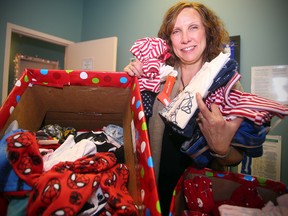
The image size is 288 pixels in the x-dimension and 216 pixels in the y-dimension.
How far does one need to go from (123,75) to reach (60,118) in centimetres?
35

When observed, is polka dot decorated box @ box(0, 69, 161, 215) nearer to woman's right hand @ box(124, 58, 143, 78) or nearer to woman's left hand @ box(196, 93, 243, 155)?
woman's right hand @ box(124, 58, 143, 78)

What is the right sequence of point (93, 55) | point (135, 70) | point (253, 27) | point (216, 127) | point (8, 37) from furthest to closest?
point (93, 55), point (8, 37), point (253, 27), point (135, 70), point (216, 127)

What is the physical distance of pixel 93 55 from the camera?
94.3 inches

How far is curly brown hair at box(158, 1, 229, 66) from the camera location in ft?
2.47

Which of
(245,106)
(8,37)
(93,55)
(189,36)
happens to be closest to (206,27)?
(189,36)

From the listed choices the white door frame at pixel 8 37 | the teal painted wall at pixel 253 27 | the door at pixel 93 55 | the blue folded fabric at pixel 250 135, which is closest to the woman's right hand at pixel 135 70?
the blue folded fabric at pixel 250 135

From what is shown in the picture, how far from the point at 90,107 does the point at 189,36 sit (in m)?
0.46

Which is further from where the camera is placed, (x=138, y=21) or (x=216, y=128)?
(x=138, y=21)

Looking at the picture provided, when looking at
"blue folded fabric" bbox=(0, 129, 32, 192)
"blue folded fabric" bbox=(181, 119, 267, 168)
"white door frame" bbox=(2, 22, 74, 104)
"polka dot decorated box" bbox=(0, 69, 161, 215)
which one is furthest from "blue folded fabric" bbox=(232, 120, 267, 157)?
"white door frame" bbox=(2, 22, 74, 104)

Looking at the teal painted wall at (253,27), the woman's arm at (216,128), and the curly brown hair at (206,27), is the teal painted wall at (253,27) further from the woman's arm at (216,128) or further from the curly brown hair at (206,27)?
the woman's arm at (216,128)

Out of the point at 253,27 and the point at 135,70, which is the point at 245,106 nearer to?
the point at 135,70

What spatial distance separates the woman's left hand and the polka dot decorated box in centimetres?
17

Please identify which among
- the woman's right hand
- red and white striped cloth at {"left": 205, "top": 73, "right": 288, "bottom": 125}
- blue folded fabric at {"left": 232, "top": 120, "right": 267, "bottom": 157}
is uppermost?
the woman's right hand

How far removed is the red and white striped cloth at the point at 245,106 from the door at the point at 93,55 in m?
1.87
